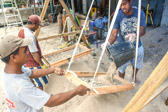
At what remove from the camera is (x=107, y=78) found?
2363 millimetres

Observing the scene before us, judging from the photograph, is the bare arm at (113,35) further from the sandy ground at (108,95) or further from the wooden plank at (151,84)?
the wooden plank at (151,84)

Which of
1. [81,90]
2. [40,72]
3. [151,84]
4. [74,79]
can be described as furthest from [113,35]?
[151,84]

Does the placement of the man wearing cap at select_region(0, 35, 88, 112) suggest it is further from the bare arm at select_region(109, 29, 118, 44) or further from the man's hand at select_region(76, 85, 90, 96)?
the bare arm at select_region(109, 29, 118, 44)

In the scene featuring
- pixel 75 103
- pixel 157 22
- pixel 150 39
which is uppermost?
pixel 157 22

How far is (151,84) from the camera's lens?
0.88m

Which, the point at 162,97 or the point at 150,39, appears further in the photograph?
the point at 150,39

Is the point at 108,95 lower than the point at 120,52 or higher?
lower

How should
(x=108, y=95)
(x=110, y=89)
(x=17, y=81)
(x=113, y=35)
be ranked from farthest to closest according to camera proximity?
(x=108, y=95) < (x=113, y=35) < (x=110, y=89) < (x=17, y=81)

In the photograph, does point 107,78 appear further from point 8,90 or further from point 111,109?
point 8,90

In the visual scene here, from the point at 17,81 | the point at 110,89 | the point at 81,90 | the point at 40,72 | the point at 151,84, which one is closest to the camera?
the point at 151,84

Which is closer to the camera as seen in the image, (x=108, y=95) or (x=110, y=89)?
(x=110, y=89)

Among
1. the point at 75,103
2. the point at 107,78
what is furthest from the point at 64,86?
the point at 107,78

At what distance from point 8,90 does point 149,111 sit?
228 cm

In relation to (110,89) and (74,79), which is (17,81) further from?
(110,89)
